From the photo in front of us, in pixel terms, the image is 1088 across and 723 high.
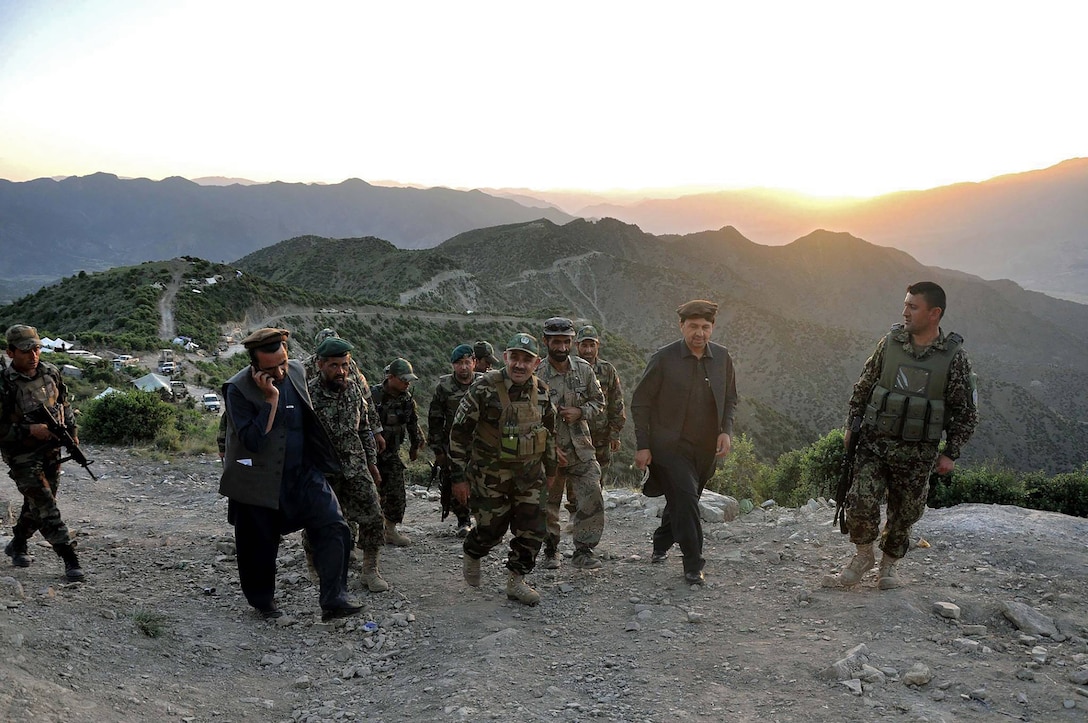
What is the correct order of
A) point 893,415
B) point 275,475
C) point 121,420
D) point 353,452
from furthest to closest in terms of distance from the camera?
point 121,420 < point 353,452 < point 893,415 < point 275,475

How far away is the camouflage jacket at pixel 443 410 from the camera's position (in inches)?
231

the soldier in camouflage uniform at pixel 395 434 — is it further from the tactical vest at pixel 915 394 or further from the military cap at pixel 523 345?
the tactical vest at pixel 915 394

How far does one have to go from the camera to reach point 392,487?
Answer: 5879 mm

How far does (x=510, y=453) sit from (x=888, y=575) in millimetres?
2826

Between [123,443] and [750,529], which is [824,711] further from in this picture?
[123,443]

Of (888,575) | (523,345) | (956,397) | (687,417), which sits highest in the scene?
(523,345)

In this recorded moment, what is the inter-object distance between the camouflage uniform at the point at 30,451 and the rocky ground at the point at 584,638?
0.42 metres

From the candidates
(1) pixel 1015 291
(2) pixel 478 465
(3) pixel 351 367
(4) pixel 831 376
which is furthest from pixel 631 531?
(1) pixel 1015 291

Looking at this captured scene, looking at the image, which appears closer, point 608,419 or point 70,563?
point 70,563

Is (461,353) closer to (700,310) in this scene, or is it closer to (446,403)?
(446,403)

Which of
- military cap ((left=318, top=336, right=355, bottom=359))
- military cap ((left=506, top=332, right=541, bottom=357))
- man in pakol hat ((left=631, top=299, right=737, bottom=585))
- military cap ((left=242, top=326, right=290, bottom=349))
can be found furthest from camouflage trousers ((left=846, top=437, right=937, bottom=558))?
military cap ((left=242, top=326, right=290, bottom=349))

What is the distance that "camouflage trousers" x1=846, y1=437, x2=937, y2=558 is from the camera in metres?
4.54

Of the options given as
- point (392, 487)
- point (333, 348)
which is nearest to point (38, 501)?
point (333, 348)

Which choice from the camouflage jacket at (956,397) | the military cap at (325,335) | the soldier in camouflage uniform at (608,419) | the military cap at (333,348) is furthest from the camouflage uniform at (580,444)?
the camouflage jacket at (956,397)
